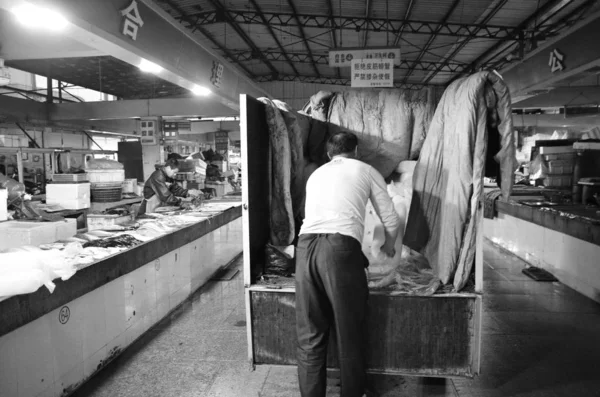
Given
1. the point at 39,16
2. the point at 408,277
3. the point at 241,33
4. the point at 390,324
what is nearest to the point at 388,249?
the point at 408,277

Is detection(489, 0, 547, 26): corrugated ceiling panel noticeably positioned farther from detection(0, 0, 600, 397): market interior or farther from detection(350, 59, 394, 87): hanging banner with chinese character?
detection(350, 59, 394, 87): hanging banner with chinese character

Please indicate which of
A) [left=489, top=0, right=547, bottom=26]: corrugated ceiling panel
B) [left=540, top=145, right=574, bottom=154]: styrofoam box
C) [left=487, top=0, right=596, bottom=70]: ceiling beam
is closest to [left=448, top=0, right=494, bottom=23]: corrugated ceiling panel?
[left=489, top=0, right=547, bottom=26]: corrugated ceiling panel

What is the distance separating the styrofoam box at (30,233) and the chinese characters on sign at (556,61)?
Result: 277 inches

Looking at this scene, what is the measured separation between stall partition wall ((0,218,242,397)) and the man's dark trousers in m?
1.64

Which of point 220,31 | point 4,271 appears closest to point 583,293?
point 4,271

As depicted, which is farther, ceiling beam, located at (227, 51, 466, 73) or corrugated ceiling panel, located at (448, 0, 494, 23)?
ceiling beam, located at (227, 51, 466, 73)

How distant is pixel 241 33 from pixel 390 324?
11.1 meters

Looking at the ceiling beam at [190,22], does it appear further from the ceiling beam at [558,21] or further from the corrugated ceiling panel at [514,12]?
the ceiling beam at [558,21]

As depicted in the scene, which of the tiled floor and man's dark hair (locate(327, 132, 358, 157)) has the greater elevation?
man's dark hair (locate(327, 132, 358, 157))

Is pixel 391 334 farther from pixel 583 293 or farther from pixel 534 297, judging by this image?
pixel 583 293

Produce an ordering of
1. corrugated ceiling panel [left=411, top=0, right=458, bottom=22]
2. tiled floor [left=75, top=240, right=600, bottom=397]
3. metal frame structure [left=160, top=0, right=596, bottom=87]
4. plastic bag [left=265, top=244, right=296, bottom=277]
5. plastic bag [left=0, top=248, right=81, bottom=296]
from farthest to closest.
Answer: metal frame structure [left=160, top=0, right=596, bottom=87]
corrugated ceiling panel [left=411, top=0, right=458, bottom=22]
plastic bag [left=265, top=244, right=296, bottom=277]
tiled floor [left=75, top=240, right=600, bottom=397]
plastic bag [left=0, top=248, right=81, bottom=296]

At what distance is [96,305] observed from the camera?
3301mm

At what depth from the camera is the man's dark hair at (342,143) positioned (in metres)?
A: 2.88

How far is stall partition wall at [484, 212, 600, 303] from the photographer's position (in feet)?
16.5
